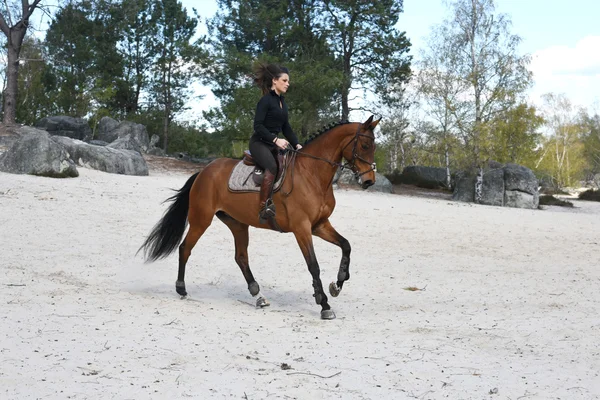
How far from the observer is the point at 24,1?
80.2ft

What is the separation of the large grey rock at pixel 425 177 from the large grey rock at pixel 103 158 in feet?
53.3

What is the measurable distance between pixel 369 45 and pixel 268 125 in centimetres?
2088

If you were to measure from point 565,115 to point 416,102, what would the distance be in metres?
45.8

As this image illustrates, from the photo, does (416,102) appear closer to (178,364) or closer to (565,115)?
(178,364)

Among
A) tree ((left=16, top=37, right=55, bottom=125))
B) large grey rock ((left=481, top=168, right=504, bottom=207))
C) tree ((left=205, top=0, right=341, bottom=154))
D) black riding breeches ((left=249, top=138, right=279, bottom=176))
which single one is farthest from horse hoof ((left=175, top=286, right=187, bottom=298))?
tree ((left=16, top=37, right=55, bottom=125))

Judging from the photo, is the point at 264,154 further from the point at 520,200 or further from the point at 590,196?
the point at 590,196

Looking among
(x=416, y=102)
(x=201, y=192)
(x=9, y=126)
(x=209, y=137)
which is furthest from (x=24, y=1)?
(x=201, y=192)

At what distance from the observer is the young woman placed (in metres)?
7.12

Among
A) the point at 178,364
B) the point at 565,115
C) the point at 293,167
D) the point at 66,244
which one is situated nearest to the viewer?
the point at 178,364

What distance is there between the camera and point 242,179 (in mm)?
7500

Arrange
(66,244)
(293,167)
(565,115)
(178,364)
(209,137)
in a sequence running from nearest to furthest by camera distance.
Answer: (178,364) → (293,167) → (66,244) → (209,137) → (565,115)

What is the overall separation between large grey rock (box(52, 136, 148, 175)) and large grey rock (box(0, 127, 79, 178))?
2.53m

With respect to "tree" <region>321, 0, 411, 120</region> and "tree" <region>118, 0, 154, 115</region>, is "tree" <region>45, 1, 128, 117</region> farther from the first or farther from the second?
"tree" <region>321, 0, 411, 120</region>

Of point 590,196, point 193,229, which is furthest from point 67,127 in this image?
point 590,196
